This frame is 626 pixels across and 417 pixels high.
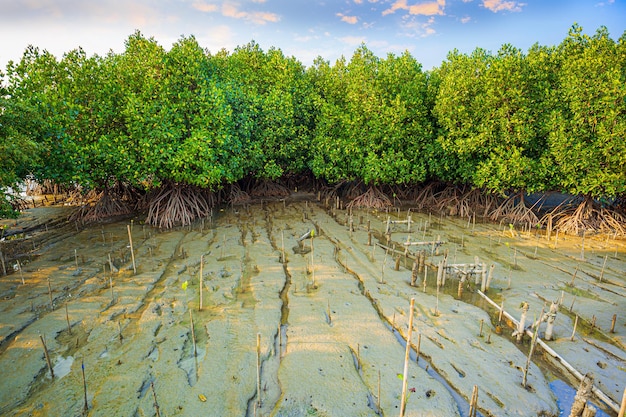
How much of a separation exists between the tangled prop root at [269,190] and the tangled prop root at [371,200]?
514 centimetres

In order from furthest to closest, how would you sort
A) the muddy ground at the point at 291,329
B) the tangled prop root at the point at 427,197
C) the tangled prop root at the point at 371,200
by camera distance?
the tangled prop root at the point at 427,197 < the tangled prop root at the point at 371,200 < the muddy ground at the point at 291,329

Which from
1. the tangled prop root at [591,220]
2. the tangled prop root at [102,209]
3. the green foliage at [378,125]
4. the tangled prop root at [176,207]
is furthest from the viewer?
the green foliage at [378,125]

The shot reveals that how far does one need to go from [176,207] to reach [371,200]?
988 centimetres

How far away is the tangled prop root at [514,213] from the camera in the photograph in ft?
50.9

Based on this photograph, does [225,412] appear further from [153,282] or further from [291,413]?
[153,282]

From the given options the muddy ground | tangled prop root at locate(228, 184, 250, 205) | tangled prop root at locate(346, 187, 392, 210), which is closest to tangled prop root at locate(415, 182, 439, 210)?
tangled prop root at locate(346, 187, 392, 210)

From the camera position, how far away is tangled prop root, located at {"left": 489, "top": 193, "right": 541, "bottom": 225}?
15516 millimetres

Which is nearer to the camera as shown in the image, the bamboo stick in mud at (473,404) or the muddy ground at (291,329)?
the bamboo stick in mud at (473,404)

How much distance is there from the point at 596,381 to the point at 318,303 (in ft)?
17.4

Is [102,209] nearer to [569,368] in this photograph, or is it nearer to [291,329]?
[291,329]

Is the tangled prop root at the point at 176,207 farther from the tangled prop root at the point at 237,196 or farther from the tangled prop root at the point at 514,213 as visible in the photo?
the tangled prop root at the point at 514,213

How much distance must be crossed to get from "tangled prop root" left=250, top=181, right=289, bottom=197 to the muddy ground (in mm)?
8879

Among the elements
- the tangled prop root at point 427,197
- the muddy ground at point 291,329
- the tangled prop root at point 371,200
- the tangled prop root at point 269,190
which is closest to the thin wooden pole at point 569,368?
the muddy ground at point 291,329

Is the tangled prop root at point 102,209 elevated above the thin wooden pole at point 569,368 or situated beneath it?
elevated above
